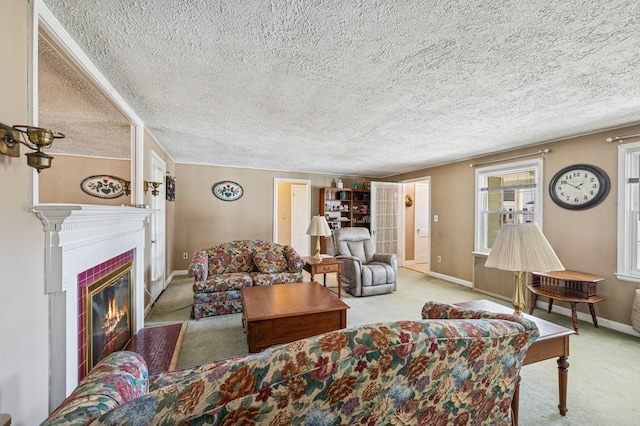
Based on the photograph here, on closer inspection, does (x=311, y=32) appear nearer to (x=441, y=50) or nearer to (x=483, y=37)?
(x=441, y=50)

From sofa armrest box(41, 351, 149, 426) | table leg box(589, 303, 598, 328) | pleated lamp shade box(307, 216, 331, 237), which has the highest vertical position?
pleated lamp shade box(307, 216, 331, 237)

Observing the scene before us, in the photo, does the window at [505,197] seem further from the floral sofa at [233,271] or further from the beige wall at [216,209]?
the beige wall at [216,209]

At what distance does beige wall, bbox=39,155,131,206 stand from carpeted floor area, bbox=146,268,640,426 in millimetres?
1745

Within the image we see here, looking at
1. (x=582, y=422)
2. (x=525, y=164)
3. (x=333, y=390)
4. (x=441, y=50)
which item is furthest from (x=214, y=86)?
(x=525, y=164)

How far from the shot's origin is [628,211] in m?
2.79

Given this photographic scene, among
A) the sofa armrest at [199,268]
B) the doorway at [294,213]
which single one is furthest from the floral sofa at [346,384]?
the doorway at [294,213]

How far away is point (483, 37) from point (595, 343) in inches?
122

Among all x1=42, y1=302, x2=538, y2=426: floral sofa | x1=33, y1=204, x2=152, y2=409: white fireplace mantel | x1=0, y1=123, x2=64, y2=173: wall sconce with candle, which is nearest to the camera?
x1=42, y1=302, x2=538, y2=426: floral sofa

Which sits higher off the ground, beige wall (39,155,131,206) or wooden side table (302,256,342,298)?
beige wall (39,155,131,206)

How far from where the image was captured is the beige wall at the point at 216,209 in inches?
203

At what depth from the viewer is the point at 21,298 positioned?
112cm

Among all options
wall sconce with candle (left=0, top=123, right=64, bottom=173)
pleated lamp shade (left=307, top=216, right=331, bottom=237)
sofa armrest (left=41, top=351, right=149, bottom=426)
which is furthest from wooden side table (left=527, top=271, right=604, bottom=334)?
wall sconce with candle (left=0, top=123, right=64, bottom=173)

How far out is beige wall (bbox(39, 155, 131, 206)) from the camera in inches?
135

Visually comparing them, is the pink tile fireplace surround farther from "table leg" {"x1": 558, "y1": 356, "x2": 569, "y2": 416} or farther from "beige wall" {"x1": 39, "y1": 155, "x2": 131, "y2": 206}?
"table leg" {"x1": 558, "y1": 356, "x2": 569, "y2": 416}
